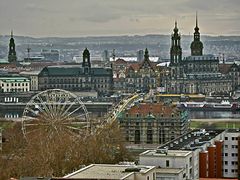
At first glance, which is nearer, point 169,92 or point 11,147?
point 11,147

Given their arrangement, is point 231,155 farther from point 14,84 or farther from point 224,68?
point 224,68

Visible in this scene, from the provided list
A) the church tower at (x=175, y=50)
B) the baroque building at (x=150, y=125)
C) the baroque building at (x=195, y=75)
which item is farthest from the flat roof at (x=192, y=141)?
the church tower at (x=175, y=50)

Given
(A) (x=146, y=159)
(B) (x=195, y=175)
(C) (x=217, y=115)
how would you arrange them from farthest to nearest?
(C) (x=217, y=115) < (B) (x=195, y=175) < (A) (x=146, y=159)

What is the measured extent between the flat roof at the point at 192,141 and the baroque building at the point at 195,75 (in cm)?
3817

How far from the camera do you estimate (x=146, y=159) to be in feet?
62.8

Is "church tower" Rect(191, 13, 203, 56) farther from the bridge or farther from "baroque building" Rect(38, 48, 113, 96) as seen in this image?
the bridge

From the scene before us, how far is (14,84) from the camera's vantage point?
6444 centimetres

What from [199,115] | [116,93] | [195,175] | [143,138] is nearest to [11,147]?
[143,138]

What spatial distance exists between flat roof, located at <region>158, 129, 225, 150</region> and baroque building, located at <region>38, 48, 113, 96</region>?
3957cm

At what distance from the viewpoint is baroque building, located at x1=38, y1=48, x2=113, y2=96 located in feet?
216

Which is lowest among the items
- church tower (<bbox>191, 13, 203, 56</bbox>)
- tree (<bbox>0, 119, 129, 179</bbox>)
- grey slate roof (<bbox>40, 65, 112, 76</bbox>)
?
tree (<bbox>0, 119, 129, 179</bbox>)

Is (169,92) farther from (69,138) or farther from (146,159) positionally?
(146,159)

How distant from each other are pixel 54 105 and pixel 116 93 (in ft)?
89.5

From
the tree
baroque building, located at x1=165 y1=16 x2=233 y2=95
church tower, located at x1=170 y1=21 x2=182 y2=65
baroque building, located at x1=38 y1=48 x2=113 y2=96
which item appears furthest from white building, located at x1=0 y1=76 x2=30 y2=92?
the tree
